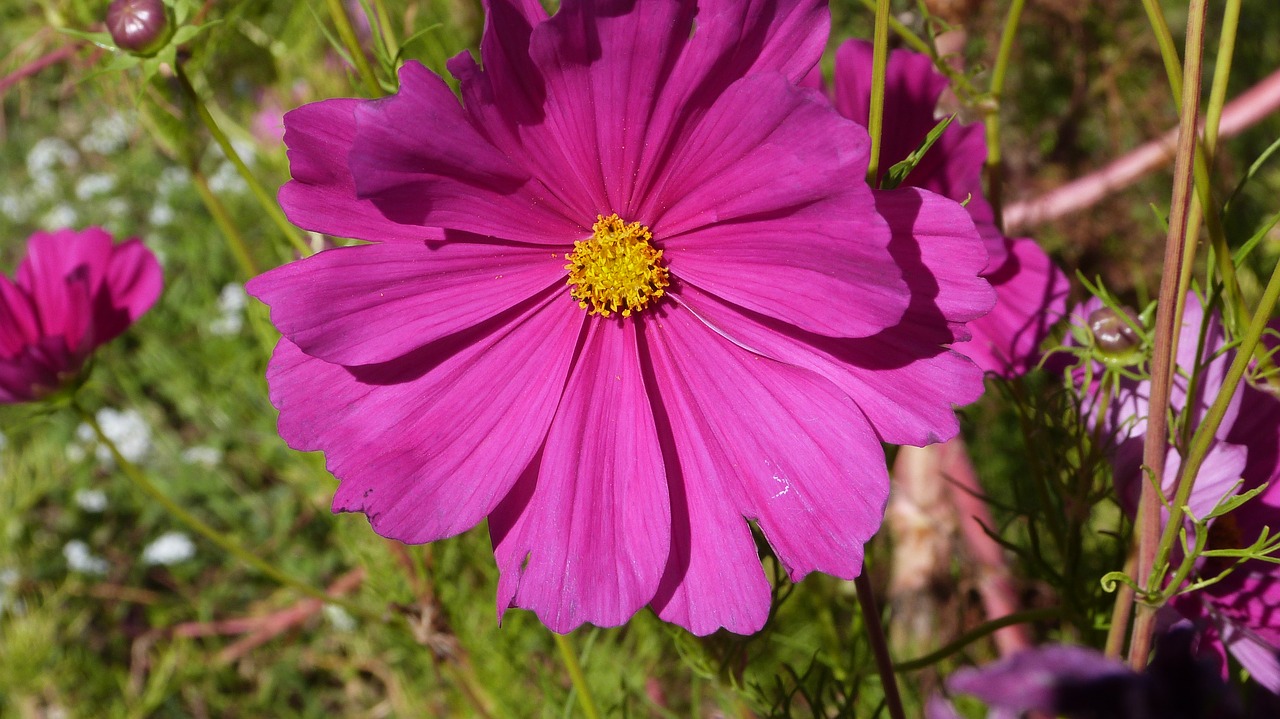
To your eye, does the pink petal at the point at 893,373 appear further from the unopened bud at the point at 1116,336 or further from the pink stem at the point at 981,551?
the pink stem at the point at 981,551

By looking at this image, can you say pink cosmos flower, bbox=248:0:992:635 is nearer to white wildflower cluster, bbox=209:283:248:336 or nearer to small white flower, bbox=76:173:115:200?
white wildflower cluster, bbox=209:283:248:336

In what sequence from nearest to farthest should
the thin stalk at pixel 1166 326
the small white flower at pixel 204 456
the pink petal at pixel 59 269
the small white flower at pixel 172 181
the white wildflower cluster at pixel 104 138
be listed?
1. the thin stalk at pixel 1166 326
2. the pink petal at pixel 59 269
3. the small white flower at pixel 204 456
4. the small white flower at pixel 172 181
5. the white wildflower cluster at pixel 104 138

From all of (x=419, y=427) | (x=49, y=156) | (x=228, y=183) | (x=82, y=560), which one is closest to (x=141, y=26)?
(x=419, y=427)

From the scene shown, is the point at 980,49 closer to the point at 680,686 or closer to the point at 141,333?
the point at 680,686

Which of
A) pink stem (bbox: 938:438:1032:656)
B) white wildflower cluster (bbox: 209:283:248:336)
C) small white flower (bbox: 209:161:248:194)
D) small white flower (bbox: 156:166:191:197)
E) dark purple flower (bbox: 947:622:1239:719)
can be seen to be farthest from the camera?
small white flower (bbox: 156:166:191:197)

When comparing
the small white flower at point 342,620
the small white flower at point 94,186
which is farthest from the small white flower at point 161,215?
the small white flower at point 342,620

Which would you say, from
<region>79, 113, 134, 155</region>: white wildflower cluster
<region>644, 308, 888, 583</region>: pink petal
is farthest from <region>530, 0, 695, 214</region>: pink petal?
<region>79, 113, 134, 155</region>: white wildflower cluster
